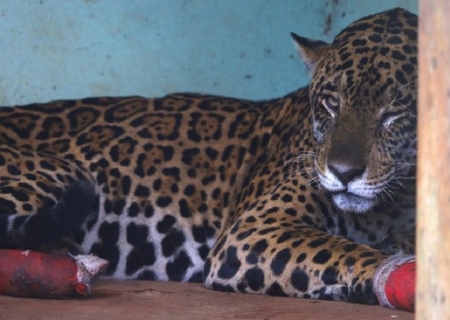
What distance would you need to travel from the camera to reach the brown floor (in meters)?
4.20

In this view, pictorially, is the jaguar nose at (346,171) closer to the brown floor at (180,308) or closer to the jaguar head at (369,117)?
the jaguar head at (369,117)

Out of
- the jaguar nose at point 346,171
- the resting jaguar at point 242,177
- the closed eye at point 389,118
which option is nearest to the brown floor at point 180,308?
the resting jaguar at point 242,177

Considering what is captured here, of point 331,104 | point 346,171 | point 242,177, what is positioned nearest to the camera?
point 346,171

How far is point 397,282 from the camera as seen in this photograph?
424cm

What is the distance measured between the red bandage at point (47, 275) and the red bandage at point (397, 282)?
3.81 ft

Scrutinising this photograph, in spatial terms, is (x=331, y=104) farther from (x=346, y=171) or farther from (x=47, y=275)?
(x=47, y=275)

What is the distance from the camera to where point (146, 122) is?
6277 mm

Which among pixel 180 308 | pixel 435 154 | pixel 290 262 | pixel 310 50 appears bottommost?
pixel 180 308

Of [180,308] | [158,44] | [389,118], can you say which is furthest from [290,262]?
[158,44]

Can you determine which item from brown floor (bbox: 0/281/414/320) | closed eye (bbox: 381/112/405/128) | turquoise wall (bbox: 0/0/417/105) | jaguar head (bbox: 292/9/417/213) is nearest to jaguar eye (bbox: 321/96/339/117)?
jaguar head (bbox: 292/9/417/213)

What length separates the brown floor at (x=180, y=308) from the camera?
165 inches

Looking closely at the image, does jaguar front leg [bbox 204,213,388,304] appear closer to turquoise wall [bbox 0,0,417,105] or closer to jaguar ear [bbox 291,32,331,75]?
jaguar ear [bbox 291,32,331,75]

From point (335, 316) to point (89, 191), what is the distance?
1.48 m

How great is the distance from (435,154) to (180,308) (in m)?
2.35
